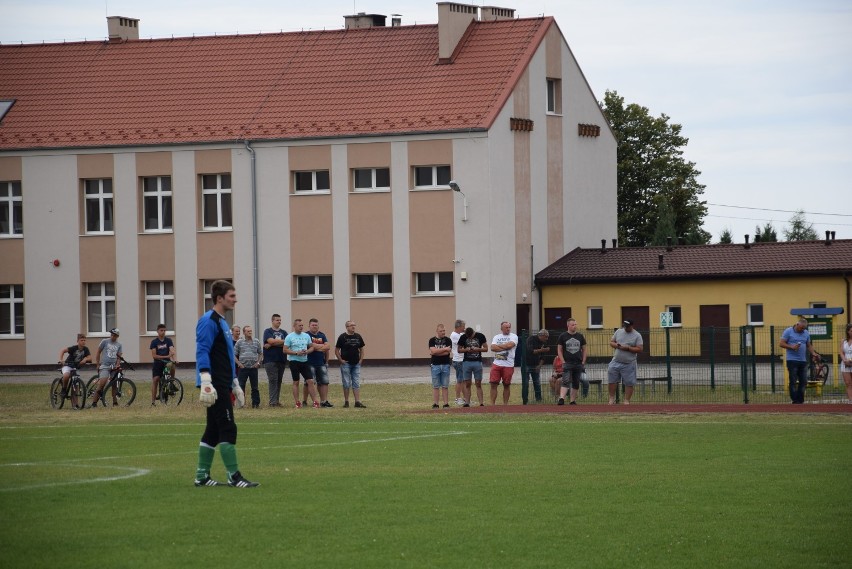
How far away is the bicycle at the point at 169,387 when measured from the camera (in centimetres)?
3100

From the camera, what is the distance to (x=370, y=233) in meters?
48.5

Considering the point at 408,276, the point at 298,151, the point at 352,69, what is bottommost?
the point at 408,276

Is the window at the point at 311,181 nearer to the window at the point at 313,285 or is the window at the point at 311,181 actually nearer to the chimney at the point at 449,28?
the window at the point at 313,285

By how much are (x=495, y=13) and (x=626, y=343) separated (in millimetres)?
30541

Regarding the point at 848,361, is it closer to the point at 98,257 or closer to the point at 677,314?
the point at 677,314

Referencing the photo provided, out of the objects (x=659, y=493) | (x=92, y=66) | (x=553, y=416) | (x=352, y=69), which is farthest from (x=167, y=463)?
(x=92, y=66)

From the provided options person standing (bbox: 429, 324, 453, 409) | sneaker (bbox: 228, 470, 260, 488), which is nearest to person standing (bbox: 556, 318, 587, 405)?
person standing (bbox: 429, 324, 453, 409)

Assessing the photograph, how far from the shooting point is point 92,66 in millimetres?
54219

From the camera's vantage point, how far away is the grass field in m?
10.0

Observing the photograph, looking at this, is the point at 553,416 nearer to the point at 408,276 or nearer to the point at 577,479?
the point at 577,479

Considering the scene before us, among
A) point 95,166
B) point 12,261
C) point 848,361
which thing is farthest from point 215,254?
point 848,361

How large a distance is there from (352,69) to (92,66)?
34.4 feet

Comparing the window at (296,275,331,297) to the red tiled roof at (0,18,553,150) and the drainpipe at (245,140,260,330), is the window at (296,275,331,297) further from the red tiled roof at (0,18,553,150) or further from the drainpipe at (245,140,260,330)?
the red tiled roof at (0,18,553,150)

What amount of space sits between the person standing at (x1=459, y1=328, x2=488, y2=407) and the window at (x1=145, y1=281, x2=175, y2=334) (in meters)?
24.0
